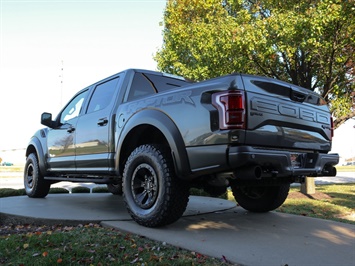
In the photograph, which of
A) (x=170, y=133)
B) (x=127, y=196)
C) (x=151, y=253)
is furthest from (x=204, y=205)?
(x=151, y=253)

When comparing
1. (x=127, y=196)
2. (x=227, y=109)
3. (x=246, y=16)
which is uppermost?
(x=246, y=16)

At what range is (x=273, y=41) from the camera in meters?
9.95

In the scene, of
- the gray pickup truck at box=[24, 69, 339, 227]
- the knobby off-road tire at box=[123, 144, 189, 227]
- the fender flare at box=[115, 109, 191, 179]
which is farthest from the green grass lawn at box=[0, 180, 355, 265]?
the fender flare at box=[115, 109, 191, 179]

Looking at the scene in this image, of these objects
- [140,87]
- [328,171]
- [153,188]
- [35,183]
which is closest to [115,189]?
[35,183]

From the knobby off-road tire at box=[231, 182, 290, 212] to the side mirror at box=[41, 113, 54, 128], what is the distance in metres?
3.68

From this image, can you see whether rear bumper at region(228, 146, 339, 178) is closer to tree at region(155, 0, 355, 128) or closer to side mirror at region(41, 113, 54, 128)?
side mirror at region(41, 113, 54, 128)

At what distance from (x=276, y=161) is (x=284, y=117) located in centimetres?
58

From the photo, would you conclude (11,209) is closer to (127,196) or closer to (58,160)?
(58,160)

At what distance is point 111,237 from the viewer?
369 centimetres

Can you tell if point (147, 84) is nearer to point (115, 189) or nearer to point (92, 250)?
point (92, 250)

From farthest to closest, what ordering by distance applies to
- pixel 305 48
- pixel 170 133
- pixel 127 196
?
pixel 305 48 < pixel 127 196 < pixel 170 133

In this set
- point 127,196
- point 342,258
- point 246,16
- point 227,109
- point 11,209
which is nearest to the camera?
point 342,258

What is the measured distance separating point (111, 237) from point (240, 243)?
1.33 metres

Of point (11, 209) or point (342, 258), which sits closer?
point (342, 258)
